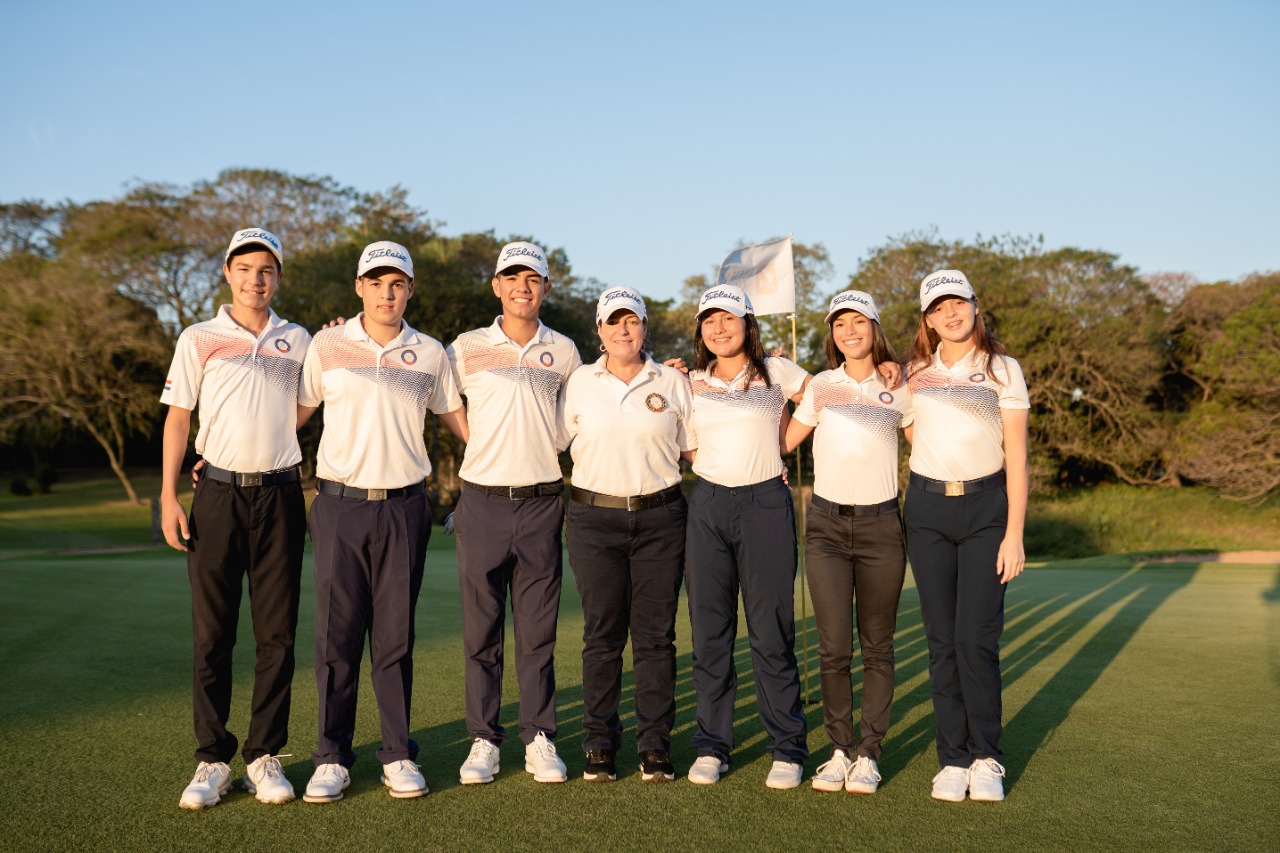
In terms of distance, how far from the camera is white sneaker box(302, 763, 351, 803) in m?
4.29

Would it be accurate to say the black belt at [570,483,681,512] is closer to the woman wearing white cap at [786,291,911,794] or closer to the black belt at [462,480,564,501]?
the black belt at [462,480,564,501]

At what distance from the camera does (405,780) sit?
4.35 metres

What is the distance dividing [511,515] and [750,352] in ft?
4.68

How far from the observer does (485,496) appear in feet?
15.9

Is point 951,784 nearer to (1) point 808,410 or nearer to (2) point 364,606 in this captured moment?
(1) point 808,410

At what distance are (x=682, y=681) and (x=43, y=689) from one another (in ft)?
12.9

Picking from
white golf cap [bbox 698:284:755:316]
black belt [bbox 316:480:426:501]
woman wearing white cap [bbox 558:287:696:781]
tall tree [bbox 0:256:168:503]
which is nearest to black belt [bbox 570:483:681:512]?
woman wearing white cap [bbox 558:287:696:781]

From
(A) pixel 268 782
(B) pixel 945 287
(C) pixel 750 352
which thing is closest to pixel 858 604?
(C) pixel 750 352

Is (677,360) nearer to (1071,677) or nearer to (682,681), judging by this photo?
(682,681)

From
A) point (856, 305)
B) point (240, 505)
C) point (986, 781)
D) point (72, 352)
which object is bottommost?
point (986, 781)

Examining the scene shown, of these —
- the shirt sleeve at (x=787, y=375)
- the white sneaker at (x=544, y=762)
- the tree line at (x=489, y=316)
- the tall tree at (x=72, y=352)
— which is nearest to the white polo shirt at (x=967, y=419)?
the shirt sleeve at (x=787, y=375)

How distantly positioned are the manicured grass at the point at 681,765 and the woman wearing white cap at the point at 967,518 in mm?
377

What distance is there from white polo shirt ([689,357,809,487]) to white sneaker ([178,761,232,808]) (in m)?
2.49

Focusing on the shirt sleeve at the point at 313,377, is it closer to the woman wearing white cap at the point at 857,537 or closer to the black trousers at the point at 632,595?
the black trousers at the point at 632,595
